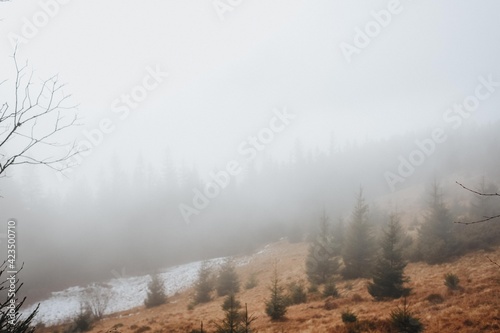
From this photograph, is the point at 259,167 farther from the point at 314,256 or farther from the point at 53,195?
the point at 314,256

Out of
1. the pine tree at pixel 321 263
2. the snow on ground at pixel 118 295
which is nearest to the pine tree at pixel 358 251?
the pine tree at pixel 321 263

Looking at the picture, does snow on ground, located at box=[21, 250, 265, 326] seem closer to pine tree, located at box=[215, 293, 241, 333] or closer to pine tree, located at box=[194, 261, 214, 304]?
pine tree, located at box=[194, 261, 214, 304]

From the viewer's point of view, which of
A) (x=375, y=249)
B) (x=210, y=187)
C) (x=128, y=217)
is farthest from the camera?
(x=210, y=187)

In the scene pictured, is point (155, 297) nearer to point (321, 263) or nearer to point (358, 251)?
point (321, 263)

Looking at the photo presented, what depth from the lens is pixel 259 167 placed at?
70938mm

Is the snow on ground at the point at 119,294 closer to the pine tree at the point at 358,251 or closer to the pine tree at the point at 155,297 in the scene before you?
the pine tree at the point at 155,297

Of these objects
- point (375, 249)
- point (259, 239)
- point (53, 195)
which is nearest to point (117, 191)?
point (53, 195)

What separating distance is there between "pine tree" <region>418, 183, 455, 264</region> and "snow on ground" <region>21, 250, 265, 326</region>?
19.5 meters

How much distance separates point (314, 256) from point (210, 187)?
4043 centimetres

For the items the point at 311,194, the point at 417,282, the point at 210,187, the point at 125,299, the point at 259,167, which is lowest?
the point at 125,299

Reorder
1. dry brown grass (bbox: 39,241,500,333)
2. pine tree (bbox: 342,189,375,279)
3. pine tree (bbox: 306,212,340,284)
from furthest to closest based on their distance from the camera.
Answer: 1. pine tree (bbox: 306,212,340,284)
2. pine tree (bbox: 342,189,375,279)
3. dry brown grass (bbox: 39,241,500,333)

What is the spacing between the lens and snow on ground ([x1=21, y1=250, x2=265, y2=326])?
21.4 m

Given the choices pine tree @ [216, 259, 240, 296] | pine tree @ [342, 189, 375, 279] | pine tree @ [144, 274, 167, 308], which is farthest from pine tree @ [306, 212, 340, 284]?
pine tree @ [144, 274, 167, 308]

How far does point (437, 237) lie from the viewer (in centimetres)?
1795
